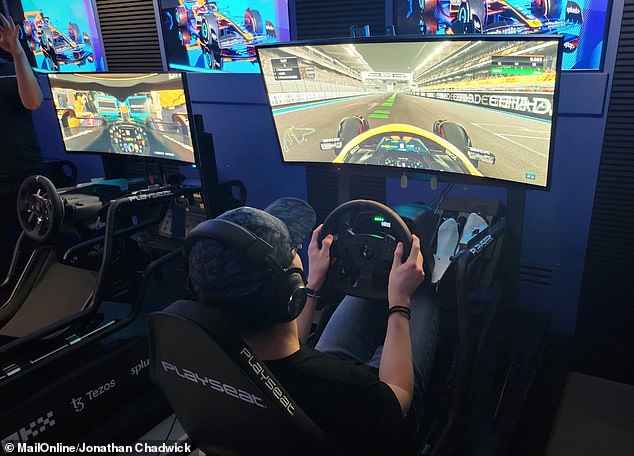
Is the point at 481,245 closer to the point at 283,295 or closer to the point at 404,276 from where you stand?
the point at 404,276

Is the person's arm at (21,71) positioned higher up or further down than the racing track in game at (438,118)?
higher up

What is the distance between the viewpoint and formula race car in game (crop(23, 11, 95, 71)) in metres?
4.20

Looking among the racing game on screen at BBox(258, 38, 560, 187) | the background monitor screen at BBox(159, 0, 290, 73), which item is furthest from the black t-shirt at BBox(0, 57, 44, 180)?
the racing game on screen at BBox(258, 38, 560, 187)

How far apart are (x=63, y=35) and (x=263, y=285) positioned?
4.25 meters

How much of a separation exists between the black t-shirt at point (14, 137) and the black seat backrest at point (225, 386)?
260 cm

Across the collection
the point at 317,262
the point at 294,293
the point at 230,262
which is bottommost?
the point at 317,262

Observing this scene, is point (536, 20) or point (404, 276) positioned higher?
point (536, 20)

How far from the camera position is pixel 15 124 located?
3.09 m

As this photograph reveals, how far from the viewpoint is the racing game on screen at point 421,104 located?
71.3 inches

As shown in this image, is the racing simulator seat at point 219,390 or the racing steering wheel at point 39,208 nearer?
the racing simulator seat at point 219,390

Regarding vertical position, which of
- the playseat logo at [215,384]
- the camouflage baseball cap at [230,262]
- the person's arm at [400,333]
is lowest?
the person's arm at [400,333]

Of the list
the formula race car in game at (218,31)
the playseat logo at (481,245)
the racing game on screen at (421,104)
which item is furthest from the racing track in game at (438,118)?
the formula race car in game at (218,31)

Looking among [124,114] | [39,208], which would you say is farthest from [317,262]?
[124,114]

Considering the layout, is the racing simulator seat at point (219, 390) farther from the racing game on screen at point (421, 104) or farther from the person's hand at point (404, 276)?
the racing game on screen at point (421, 104)
